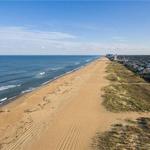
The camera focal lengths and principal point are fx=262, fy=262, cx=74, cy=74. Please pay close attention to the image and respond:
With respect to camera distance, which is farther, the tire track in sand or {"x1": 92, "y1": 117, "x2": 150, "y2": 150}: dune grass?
the tire track in sand

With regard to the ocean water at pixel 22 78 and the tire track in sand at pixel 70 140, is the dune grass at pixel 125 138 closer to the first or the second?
the tire track in sand at pixel 70 140

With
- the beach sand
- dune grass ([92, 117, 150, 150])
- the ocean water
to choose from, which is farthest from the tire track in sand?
the ocean water

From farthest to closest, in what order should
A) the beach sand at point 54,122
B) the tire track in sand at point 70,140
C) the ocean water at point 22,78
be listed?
the ocean water at point 22,78 → the beach sand at point 54,122 → the tire track in sand at point 70,140

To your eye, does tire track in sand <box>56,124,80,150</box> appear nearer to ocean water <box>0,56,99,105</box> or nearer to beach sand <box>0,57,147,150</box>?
beach sand <box>0,57,147,150</box>

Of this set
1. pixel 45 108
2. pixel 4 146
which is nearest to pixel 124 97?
pixel 45 108

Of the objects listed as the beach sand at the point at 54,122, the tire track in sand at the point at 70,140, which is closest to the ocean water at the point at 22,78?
the beach sand at the point at 54,122

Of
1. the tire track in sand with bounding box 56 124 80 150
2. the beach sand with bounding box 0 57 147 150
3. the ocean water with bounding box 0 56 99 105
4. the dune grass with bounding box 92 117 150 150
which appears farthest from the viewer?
the ocean water with bounding box 0 56 99 105

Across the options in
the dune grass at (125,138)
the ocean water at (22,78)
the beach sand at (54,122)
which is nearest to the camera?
the dune grass at (125,138)

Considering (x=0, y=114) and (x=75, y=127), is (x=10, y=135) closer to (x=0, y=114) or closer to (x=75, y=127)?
(x=75, y=127)

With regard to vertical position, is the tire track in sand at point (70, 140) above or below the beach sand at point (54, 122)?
above
